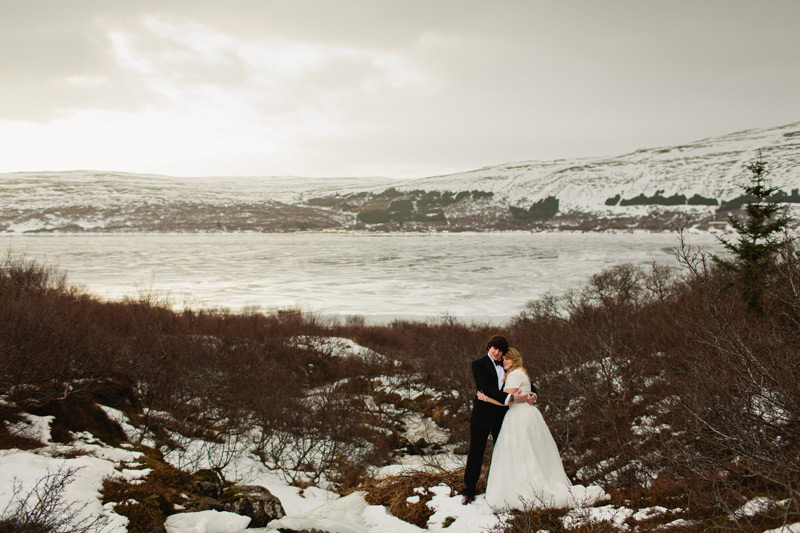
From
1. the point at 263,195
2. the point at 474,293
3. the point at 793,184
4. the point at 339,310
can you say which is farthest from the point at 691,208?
the point at 263,195

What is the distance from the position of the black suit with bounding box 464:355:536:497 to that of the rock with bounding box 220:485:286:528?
2.63m

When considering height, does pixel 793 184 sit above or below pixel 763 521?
above

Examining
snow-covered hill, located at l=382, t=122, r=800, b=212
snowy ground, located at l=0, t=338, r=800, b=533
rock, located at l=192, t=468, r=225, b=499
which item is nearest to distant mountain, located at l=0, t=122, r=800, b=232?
snow-covered hill, located at l=382, t=122, r=800, b=212

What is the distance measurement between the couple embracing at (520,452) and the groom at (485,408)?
12 millimetres

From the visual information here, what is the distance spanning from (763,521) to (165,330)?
23.6m

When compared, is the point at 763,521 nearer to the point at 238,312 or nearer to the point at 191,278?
the point at 238,312

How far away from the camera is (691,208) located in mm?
128750

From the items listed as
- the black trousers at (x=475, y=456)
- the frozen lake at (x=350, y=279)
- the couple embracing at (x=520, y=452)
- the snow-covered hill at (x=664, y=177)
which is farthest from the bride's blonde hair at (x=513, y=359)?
the snow-covered hill at (x=664, y=177)

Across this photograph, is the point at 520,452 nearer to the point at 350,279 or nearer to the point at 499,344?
the point at 499,344

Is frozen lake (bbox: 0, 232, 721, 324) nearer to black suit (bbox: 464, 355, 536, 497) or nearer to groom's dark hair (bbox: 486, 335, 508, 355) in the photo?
black suit (bbox: 464, 355, 536, 497)

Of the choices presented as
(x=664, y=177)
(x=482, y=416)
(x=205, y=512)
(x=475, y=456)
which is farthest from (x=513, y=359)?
(x=664, y=177)

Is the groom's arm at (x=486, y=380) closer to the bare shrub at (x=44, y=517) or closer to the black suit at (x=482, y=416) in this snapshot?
the black suit at (x=482, y=416)

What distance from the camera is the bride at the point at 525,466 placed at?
5184 mm

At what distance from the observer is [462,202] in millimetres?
176625
